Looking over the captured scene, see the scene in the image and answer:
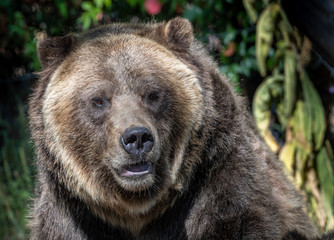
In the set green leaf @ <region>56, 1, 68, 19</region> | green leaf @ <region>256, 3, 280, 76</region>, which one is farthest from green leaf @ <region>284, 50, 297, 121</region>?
green leaf @ <region>56, 1, 68, 19</region>

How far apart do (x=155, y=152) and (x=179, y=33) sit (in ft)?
2.88

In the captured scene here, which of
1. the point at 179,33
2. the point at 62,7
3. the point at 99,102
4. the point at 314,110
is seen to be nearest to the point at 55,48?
the point at 99,102

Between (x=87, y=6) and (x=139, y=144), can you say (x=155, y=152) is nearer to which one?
(x=139, y=144)

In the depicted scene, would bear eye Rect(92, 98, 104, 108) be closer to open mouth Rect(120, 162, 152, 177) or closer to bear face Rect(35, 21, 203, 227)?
bear face Rect(35, 21, 203, 227)

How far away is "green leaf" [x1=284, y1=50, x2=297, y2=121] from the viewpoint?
6195mm

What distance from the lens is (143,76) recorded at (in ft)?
12.6

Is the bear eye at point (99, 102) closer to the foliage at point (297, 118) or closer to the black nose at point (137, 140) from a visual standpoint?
the black nose at point (137, 140)

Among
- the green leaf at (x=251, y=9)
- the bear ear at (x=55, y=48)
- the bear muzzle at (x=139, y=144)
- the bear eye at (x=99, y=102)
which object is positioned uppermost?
the bear ear at (x=55, y=48)

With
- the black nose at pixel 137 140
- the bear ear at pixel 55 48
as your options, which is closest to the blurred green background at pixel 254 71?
the bear ear at pixel 55 48

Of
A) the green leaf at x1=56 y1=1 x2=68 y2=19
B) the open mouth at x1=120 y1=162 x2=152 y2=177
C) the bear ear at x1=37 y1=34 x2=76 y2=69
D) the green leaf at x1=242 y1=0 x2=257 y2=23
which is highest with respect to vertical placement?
the bear ear at x1=37 y1=34 x2=76 y2=69

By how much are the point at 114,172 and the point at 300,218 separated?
1.45 m

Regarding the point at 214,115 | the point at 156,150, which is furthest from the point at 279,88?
the point at 156,150

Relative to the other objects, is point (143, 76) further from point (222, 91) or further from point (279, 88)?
point (279, 88)

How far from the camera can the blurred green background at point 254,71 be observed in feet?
20.6
